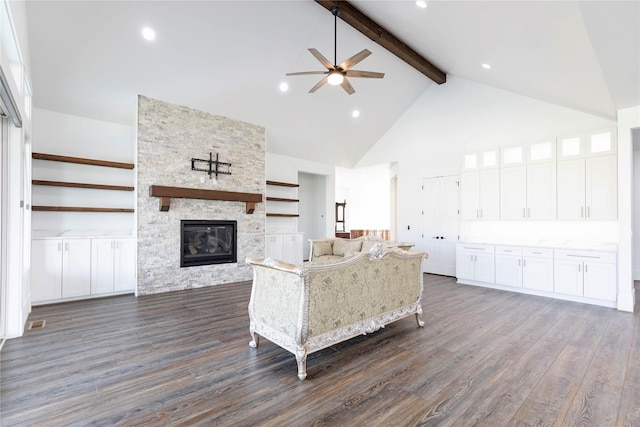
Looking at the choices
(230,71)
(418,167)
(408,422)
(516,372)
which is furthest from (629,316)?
(230,71)

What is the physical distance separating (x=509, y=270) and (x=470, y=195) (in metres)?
1.64

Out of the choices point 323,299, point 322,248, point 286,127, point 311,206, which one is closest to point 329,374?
point 323,299

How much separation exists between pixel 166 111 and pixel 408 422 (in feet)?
18.5

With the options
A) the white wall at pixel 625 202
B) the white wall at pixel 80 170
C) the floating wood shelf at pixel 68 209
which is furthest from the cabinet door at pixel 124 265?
the white wall at pixel 625 202

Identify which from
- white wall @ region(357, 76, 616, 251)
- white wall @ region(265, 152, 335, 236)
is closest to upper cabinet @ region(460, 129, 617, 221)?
white wall @ region(357, 76, 616, 251)

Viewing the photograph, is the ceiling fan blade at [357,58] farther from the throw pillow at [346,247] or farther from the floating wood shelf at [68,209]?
the floating wood shelf at [68,209]

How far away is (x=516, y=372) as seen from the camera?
2.51 m

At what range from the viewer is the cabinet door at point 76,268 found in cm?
452

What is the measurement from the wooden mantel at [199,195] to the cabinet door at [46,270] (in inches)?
58.2

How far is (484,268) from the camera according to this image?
5.74 m

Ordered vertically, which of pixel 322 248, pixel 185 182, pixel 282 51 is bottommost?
pixel 322 248

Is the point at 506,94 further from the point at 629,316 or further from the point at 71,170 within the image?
the point at 71,170

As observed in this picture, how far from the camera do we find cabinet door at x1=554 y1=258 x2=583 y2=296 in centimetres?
469

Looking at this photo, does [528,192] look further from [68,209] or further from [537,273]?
[68,209]
